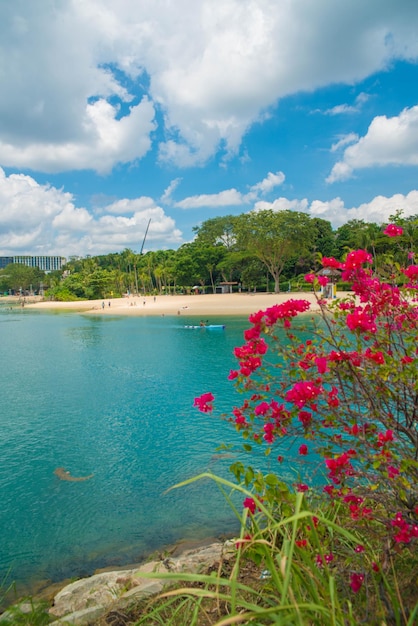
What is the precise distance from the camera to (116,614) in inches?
147

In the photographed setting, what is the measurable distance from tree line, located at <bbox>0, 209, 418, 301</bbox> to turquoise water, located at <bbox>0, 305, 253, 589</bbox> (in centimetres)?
2670

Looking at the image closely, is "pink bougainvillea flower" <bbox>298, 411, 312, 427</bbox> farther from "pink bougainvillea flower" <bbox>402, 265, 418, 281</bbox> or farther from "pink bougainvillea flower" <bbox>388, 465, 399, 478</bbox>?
"pink bougainvillea flower" <bbox>402, 265, 418, 281</bbox>

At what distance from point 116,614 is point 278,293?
62.3 metres

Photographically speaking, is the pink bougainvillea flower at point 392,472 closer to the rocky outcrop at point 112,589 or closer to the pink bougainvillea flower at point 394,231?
the rocky outcrop at point 112,589

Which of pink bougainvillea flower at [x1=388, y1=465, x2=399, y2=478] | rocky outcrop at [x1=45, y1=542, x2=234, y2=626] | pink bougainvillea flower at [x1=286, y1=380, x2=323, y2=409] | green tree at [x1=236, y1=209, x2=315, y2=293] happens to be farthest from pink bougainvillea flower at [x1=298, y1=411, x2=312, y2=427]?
green tree at [x1=236, y1=209, x2=315, y2=293]

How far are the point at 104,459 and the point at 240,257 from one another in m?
62.2

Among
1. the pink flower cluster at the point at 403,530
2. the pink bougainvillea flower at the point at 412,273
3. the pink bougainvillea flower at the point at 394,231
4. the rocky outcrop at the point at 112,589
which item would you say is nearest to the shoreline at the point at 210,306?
the rocky outcrop at the point at 112,589

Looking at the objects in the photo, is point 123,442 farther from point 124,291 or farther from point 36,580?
point 124,291

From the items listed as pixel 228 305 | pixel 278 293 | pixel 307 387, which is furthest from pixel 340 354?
pixel 278 293

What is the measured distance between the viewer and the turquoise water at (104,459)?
7223 mm

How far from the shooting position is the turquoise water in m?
7.22

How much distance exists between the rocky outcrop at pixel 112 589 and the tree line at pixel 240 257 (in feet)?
124

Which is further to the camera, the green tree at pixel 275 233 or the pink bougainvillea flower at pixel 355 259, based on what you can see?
the green tree at pixel 275 233

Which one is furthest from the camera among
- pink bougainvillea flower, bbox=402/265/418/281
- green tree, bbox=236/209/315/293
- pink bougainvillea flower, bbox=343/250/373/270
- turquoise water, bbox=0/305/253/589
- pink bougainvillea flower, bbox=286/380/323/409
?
green tree, bbox=236/209/315/293
